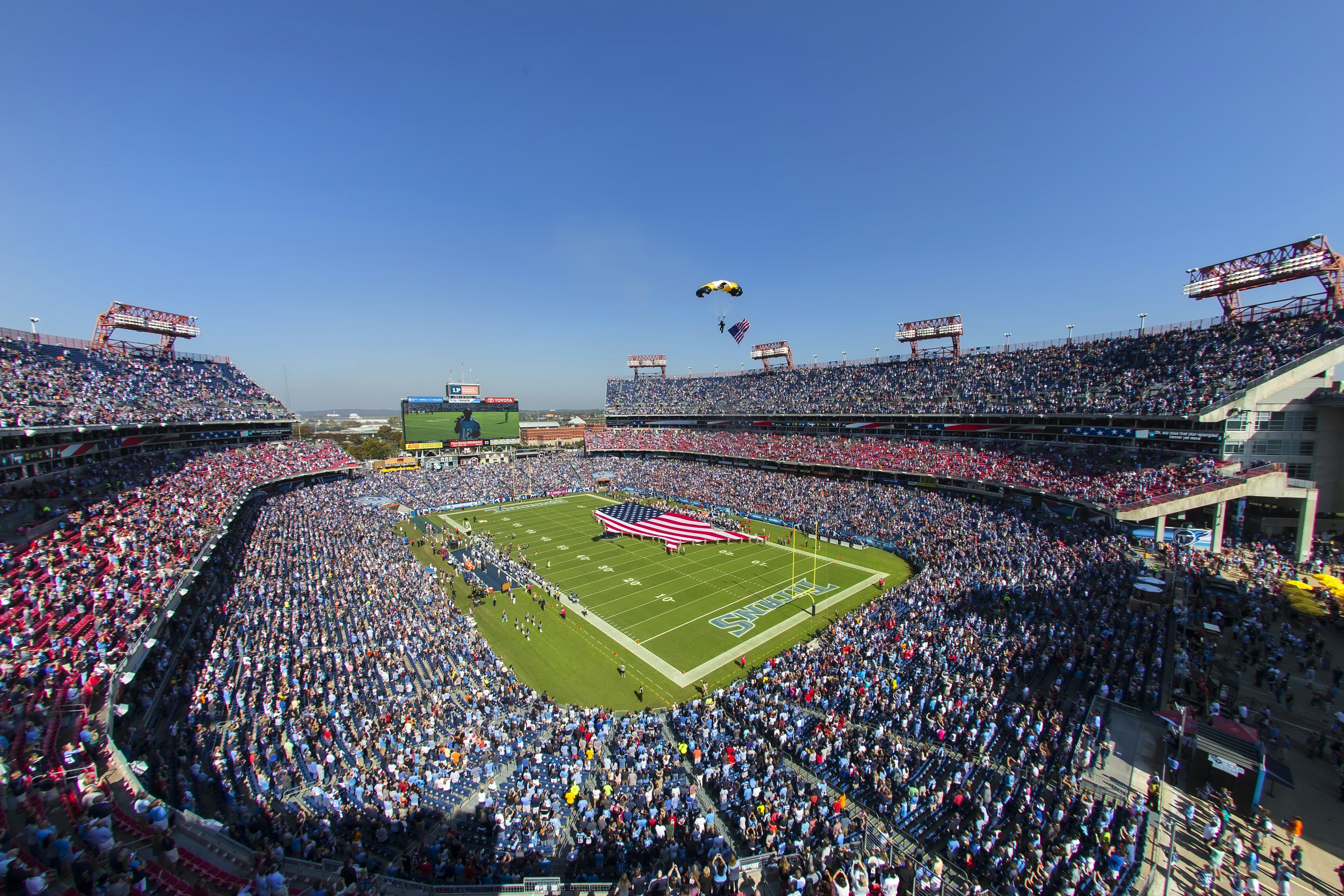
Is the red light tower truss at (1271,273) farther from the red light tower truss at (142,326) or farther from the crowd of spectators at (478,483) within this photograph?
the red light tower truss at (142,326)

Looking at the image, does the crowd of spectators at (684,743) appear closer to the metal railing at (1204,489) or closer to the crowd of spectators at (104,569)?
the crowd of spectators at (104,569)

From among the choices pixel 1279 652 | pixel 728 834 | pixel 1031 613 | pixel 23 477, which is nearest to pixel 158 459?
pixel 23 477

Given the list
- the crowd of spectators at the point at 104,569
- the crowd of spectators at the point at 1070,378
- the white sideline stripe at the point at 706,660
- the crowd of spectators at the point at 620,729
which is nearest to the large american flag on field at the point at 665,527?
the white sideline stripe at the point at 706,660

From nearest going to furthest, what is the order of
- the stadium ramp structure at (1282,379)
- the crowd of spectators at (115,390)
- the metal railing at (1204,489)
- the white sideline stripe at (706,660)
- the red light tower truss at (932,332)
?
the white sideline stripe at (706,660) < the metal railing at (1204,489) < the crowd of spectators at (115,390) < the stadium ramp structure at (1282,379) < the red light tower truss at (932,332)

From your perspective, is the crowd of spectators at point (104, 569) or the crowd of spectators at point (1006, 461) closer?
the crowd of spectators at point (104, 569)

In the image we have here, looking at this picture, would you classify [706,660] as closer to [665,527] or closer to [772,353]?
[665,527]

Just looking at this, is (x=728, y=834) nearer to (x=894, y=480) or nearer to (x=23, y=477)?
(x=23, y=477)

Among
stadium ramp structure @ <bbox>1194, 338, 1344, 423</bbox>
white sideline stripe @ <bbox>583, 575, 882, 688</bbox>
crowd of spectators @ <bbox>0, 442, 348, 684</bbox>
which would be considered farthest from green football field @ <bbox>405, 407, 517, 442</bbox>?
stadium ramp structure @ <bbox>1194, 338, 1344, 423</bbox>

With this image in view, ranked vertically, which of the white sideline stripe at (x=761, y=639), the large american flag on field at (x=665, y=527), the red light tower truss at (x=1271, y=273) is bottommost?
the white sideline stripe at (x=761, y=639)

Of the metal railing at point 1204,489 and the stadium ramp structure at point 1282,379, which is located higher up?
the stadium ramp structure at point 1282,379

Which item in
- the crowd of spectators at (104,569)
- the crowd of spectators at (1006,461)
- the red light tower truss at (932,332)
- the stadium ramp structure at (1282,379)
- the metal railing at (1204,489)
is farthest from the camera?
the red light tower truss at (932,332)
